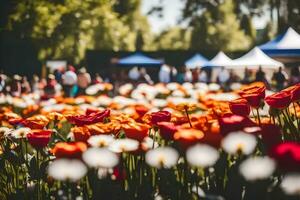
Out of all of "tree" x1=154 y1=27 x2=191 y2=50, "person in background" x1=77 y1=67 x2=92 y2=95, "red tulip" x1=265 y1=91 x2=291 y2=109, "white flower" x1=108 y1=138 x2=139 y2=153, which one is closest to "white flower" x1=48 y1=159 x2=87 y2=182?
"white flower" x1=108 y1=138 x2=139 y2=153

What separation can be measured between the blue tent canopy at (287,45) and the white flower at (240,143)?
8.10 m

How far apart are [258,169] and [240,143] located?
0.22 m

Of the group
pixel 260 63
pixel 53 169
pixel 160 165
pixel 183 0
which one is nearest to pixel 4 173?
pixel 53 169

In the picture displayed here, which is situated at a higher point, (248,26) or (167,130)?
(248,26)

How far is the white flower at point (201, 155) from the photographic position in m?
2.03

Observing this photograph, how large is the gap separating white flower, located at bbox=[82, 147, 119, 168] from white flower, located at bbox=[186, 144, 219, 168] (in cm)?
34

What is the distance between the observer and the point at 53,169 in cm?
212

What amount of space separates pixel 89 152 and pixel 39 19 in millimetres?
18109

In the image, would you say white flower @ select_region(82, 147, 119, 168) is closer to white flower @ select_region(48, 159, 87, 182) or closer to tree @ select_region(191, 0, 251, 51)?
white flower @ select_region(48, 159, 87, 182)

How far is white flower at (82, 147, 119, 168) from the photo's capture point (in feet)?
7.02

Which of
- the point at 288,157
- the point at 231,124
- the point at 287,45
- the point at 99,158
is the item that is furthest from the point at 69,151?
the point at 287,45

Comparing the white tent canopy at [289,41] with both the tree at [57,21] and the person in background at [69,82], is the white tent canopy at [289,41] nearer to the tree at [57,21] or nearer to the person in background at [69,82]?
the person in background at [69,82]

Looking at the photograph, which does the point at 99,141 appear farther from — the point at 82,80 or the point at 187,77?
the point at 187,77

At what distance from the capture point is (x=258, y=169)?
1.87 meters
